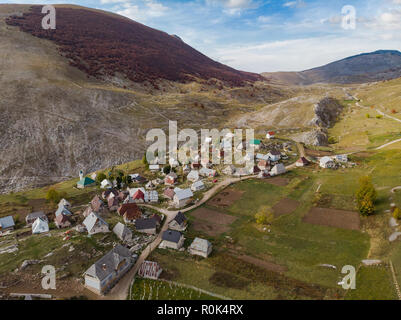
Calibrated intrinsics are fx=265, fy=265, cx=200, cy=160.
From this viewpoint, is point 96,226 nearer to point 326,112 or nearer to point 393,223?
point 393,223

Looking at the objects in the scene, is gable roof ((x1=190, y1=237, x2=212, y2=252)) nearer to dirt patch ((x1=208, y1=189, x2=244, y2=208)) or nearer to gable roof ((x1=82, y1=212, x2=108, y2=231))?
dirt patch ((x1=208, y1=189, x2=244, y2=208))

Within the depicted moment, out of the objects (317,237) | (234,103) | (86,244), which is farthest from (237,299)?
(234,103)

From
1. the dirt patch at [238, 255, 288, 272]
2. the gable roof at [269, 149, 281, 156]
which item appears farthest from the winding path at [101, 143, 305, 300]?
the dirt patch at [238, 255, 288, 272]

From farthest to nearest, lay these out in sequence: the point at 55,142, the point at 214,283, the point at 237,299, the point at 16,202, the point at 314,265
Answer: the point at 55,142 < the point at 16,202 < the point at 314,265 < the point at 214,283 < the point at 237,299

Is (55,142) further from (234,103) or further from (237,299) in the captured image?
(234,103)

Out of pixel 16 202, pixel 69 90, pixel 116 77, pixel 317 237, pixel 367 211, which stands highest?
pixel 116 77

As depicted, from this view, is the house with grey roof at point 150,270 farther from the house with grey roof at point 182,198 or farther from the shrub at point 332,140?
the shrub at point 332,140

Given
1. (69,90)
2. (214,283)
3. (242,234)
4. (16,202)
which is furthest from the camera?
(69,90)
